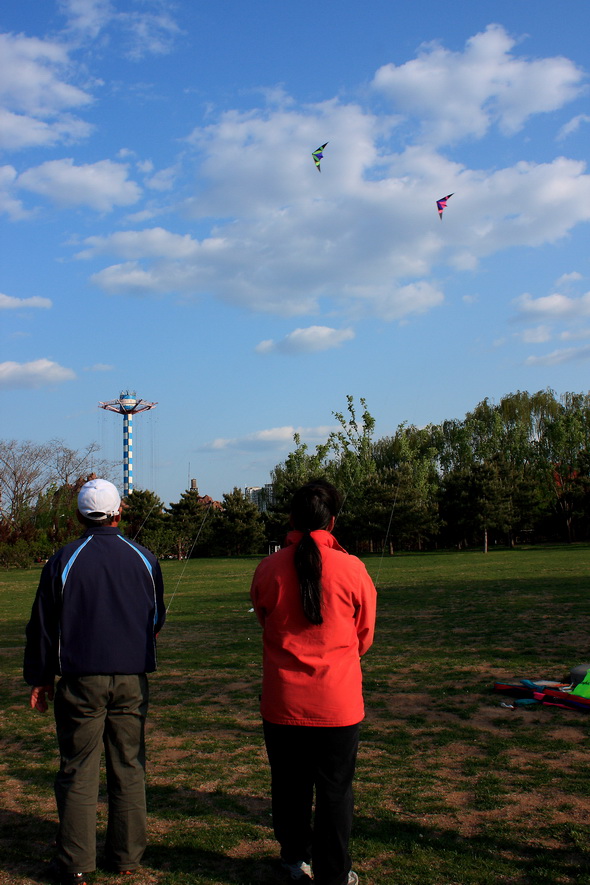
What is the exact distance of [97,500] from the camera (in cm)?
329

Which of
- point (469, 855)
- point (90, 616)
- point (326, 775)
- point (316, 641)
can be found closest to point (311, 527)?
point (316, 641)

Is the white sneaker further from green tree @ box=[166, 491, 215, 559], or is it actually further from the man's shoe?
green tree @ box=[166, 491, 215, 559]

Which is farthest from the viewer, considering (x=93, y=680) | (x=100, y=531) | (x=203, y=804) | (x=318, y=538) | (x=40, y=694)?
(x=203, y=804)

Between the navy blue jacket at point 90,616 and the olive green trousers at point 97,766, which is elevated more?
the navy blue jacket at point 90,616

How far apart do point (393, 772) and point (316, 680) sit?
203cm

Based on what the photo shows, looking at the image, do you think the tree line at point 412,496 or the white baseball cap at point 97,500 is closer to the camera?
the white baseball cap at point 97,500

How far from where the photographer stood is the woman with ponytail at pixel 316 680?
2734mm

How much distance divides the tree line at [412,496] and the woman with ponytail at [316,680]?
3373 centimetres

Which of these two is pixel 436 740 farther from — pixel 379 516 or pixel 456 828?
pixel 379 516

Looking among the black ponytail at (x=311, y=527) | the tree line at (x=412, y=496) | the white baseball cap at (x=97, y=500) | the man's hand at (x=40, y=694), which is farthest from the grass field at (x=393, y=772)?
the tree line at (x=412, y=496)

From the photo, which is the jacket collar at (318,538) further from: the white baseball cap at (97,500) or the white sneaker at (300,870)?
the white sneaker at (300,870)

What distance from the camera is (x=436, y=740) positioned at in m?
4.98

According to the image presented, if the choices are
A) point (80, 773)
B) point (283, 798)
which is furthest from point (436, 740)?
point (80, 773)

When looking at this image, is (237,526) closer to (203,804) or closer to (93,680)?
(203,804)
